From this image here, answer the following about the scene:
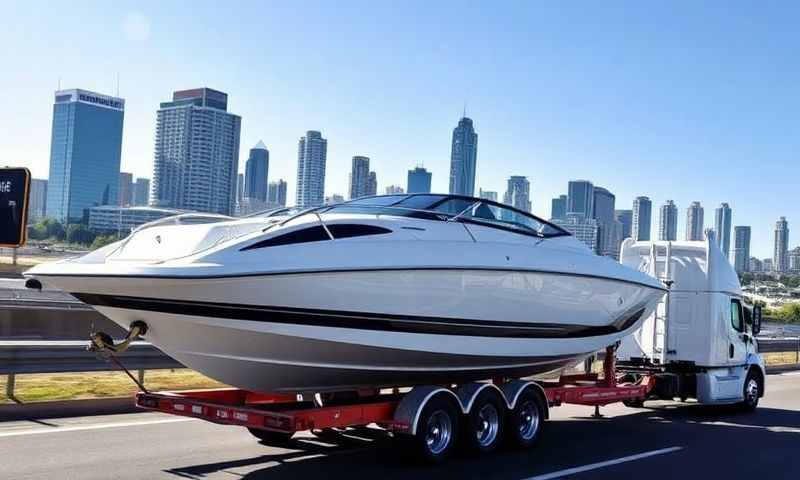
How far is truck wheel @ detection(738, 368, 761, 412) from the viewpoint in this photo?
48.0 ft

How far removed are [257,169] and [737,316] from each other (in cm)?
14057

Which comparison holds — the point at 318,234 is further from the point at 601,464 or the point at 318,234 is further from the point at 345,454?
the point at 601,464

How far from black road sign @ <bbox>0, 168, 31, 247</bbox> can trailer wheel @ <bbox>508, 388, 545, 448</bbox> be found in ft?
23.6

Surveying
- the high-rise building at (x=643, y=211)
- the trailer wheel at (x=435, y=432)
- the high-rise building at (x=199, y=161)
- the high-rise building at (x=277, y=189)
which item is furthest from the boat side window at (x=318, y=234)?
the high-rise building at (x=277, y=189)

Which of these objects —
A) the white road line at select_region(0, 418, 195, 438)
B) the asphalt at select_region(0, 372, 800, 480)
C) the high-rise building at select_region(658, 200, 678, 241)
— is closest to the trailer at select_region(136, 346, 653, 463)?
the asphalt at select_region(0, 372, 800, 480)

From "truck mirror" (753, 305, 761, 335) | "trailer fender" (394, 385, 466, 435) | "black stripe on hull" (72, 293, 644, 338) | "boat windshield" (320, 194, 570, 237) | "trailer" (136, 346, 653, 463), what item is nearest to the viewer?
"black stripe on hull" (72, 293, 644, 338)

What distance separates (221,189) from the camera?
318 ft

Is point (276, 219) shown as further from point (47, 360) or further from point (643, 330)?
point (643, 330)

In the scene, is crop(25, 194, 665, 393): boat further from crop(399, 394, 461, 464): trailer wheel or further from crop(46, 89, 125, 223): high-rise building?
crop(46, 89, 125, 223): high-rise building

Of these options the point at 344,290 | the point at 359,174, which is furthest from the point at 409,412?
the point at 359,174

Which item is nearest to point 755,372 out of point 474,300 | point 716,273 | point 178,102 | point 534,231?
point 716,273

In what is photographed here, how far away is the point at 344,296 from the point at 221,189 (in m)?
91.7

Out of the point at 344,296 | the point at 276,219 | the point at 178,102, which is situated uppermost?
the point at 178,102

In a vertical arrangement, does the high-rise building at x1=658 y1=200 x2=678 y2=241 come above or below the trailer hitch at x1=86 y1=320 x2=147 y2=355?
above
